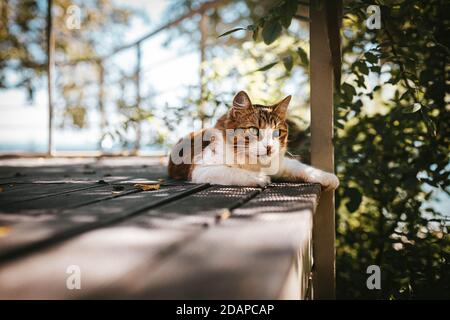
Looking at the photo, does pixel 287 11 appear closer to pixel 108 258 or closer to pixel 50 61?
pixel 108 258

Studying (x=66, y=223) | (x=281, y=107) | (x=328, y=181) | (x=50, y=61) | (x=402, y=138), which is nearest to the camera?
(x=66, y=223)

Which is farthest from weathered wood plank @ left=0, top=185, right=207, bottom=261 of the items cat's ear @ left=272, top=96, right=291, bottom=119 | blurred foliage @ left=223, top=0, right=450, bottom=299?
cat's ear @ left=272, top=96, right=291, bottom=119

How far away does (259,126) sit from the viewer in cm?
197

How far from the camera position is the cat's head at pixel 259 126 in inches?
73.5

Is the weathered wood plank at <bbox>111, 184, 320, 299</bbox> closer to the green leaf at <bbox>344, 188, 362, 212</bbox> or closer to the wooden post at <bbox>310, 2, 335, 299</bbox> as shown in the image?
the wooden post at <bbox>310, 2, 335, 299</bbox>

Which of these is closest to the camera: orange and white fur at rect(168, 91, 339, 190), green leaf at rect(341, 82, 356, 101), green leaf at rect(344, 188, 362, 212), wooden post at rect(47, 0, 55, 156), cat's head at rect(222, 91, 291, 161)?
orange and white fur at rect(168, 91, 339, 190)

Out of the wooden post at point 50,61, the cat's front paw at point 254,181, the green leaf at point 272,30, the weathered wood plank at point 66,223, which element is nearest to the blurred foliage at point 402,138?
the green leaf at point 272,30

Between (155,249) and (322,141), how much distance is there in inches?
59.9

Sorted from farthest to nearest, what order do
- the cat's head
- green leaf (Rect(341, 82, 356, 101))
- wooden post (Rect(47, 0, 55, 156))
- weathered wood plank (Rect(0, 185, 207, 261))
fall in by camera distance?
1. wooden post (Rect(47, 0, 55, 156))
2. green leaf (Rect(341, 82, 356, 101))
3. the cat's head
4. weathered wood plank (Rect(0, 185, 207, 261))

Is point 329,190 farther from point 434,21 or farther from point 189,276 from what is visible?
point 189,276

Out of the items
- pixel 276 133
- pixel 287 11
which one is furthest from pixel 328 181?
pixel 287 11

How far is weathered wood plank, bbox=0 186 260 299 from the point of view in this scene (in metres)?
0.48
